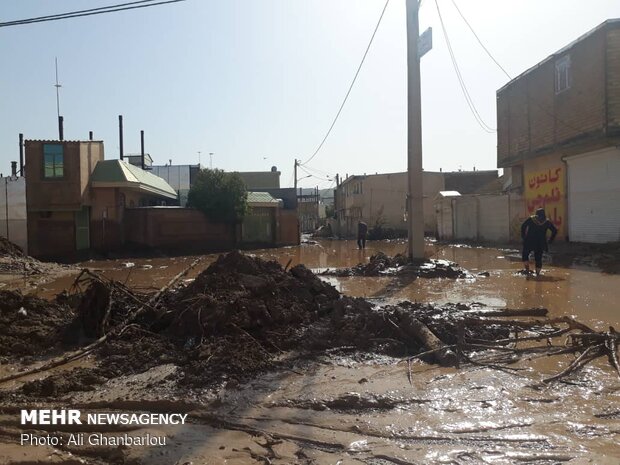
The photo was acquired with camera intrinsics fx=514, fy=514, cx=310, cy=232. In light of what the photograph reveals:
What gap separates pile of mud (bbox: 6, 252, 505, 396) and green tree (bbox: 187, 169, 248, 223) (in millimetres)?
23648

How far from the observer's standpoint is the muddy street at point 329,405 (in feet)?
10.9

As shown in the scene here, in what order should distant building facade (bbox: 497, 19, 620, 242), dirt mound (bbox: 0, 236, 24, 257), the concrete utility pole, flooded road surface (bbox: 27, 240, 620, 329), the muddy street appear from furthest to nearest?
1. dirt mound (bbox: 0, 236, 24, 257)
2. distant building facade (bbox: 497, 19, 620, 242)
3. the concrete utility pole
4. flooded road surface (bbox: 27, 240, 620, 329)
5. the muddy street

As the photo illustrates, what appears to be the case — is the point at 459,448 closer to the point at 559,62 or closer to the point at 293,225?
the point at 559,62

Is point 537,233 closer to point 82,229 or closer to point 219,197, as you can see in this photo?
point 219,197

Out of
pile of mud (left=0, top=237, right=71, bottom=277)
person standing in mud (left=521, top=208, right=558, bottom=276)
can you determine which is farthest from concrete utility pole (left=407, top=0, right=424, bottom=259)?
pile of mud (left=0, top=237, right=71, bottom=277)

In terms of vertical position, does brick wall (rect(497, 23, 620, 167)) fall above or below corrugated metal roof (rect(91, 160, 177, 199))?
above

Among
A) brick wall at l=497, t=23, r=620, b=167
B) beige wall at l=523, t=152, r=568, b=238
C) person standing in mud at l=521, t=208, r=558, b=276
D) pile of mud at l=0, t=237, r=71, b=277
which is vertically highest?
brick wall at l=497, t=23, r=620, b=167

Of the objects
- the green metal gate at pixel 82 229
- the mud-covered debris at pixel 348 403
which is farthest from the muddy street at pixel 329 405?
the green metal gate at pixel 82 229

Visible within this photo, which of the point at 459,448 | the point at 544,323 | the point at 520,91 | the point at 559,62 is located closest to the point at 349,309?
the point at 544,323

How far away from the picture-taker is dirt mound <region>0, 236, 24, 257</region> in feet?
68.0

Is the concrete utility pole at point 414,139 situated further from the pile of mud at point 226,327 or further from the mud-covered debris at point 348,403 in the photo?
the mud-covered debris at point 348,403

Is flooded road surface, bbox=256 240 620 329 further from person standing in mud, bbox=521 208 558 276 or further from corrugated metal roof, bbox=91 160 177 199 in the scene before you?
corrugated metal roof, bbox=91 160 177 199

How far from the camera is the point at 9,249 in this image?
Result: 70.2 feet

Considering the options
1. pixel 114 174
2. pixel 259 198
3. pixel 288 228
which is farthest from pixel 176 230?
pixel 288 228
